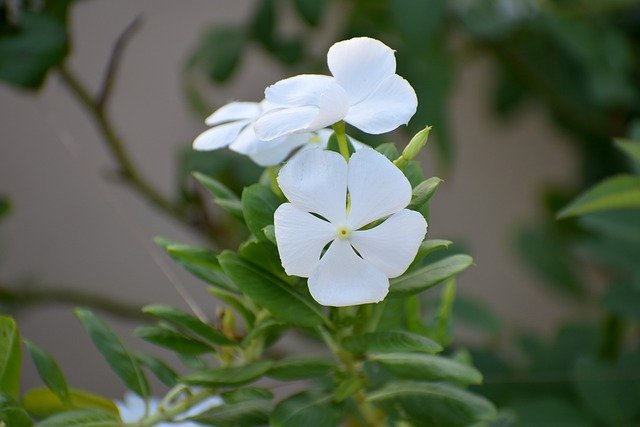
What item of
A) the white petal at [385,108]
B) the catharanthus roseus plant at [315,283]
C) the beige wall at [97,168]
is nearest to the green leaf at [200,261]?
the catharanthus roseus plant at [315,283]

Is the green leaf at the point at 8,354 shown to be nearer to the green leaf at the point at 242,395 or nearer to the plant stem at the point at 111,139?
the green leaf at the point at 242,395

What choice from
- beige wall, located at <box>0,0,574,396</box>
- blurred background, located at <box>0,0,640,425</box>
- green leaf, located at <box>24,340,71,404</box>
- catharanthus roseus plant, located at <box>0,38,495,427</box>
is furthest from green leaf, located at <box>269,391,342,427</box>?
beige wall, located at <box>0,0,574,396</box>

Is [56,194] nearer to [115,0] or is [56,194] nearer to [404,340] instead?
[115,0]

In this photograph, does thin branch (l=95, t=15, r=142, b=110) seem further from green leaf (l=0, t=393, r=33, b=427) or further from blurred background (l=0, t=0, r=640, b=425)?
green leaf (l=0, t=393, r=33, b=427)

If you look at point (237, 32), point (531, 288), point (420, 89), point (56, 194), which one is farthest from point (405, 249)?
point (531, 288)

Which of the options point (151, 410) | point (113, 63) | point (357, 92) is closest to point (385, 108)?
point (357, 92)

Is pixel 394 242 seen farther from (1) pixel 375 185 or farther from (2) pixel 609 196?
(2) pixel 609 196
